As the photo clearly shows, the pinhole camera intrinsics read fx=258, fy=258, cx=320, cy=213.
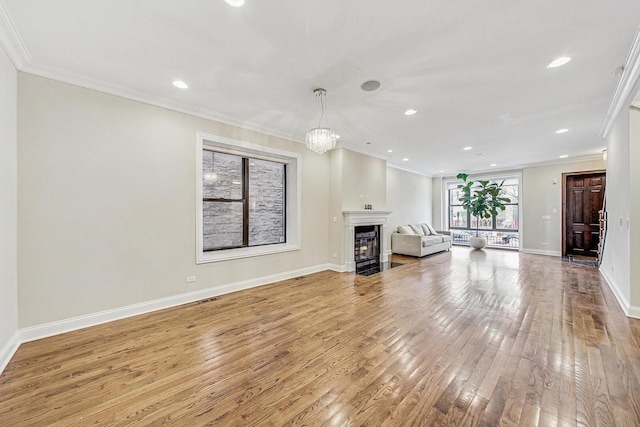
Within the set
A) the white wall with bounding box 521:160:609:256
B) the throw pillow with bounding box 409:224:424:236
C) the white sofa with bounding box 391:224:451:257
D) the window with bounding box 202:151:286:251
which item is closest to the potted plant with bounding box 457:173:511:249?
the white wall with bounding box 521:160:609:256

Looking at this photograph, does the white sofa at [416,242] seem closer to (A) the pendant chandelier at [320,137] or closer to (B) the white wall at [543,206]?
(B) the white wall at [543,206]

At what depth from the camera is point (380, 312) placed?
3.35 metres

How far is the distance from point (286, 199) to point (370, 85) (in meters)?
2.89

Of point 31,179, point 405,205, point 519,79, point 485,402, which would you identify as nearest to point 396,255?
point 405,205

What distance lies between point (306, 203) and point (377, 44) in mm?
3362

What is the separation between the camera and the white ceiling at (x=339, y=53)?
1.96m

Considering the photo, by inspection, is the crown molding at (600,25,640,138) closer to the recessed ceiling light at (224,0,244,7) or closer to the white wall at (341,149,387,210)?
the recessed ceiling light at (224,0,244,7)

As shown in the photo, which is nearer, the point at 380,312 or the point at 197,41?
the point at 197,41

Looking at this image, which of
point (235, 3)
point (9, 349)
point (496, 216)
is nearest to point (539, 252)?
point (496, 216)

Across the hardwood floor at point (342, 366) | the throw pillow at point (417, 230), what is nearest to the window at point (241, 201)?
the hardwood floor at point (342, 366)

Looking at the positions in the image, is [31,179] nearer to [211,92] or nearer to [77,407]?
[211,92]

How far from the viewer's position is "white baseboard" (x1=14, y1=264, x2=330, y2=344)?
8.80 ft

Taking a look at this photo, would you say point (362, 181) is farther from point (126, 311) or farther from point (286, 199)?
point (126, 311)

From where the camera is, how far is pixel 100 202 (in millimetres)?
3029
